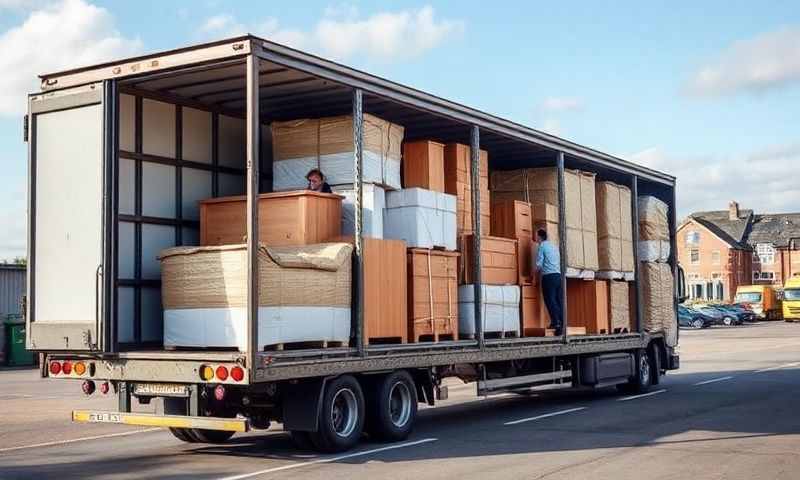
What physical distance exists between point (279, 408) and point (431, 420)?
4047 millimetres

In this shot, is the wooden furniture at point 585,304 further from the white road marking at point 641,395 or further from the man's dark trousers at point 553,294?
the man's dark trousers at point 553,294

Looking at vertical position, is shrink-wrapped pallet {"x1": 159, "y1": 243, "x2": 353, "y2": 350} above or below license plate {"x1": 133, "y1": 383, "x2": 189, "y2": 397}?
above

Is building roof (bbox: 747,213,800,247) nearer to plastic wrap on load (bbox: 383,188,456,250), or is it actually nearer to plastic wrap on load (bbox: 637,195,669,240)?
plastic wrap on load (bbox: 637,195,669,240)

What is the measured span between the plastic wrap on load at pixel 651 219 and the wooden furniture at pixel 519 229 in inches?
185

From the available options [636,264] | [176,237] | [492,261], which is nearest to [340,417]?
[176,237]

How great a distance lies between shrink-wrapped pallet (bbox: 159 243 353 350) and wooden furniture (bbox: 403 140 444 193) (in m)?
2.19

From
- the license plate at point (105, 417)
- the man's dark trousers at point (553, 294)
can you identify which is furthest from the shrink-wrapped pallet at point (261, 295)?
the man's dark trousers at point (553, 294)

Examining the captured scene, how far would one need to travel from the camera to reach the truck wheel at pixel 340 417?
10281 mm

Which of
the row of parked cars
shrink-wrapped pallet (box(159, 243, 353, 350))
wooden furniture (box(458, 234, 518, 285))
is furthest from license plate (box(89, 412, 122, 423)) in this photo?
the row of parked cars

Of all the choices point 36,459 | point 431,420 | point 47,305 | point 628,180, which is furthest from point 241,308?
point 628,180

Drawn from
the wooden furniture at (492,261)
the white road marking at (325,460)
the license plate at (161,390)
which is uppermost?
the wooden furniture at (492,261)

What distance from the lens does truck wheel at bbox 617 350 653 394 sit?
1823 centimetres

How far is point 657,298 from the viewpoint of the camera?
62.1 ft

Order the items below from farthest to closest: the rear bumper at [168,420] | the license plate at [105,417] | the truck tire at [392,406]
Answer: the truck tire at [392,406] < the license plate at [105,417] < the rear bumper at [168,420]
